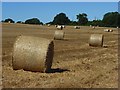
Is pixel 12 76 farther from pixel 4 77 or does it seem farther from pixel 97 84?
pixel 97 84

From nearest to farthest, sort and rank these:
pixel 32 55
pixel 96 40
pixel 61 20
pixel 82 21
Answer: pixel 32 55
pixel 96 40
pixel 61 20
pixel 82 21

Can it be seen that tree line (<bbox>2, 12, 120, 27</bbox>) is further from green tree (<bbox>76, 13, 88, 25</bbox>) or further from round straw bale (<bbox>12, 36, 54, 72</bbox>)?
round straw bale (<bbox>12, 36, 54, 72</bbox>)

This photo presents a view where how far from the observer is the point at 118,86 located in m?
10.6

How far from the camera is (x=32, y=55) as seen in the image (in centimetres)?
1199

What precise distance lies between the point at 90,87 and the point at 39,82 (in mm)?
1377

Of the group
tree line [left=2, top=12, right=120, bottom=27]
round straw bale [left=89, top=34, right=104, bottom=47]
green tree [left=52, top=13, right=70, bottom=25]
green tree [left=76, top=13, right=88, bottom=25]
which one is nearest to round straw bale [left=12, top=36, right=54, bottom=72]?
round straw bale [left=89, top=34, right=104, bottom=47]

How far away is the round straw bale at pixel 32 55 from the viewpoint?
12.0 metres

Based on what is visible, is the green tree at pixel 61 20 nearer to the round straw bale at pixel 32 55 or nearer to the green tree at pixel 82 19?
the green tree at pixel 82 19

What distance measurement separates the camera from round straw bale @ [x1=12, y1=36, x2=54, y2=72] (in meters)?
12.0

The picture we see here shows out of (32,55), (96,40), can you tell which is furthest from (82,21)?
(32,55)

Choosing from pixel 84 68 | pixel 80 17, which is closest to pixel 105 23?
pixel 80 17

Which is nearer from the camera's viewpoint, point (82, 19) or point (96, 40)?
point (96, 40)

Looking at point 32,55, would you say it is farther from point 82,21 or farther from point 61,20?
point 82,21

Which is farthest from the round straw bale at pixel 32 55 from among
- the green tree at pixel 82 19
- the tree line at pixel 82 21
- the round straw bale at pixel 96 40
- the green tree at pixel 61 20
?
the green tree at pixel 82 19
